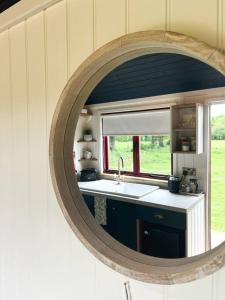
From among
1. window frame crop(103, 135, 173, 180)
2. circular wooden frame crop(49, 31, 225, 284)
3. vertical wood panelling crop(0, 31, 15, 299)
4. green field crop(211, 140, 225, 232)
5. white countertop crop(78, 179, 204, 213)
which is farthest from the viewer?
vertical wood panelling crop(0, 31, 15, 299)

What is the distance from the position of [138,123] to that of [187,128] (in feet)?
0.66

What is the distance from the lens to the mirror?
0.69m

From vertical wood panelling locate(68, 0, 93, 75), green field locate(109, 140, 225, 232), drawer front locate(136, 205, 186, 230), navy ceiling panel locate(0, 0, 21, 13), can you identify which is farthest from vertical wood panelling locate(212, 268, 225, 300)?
navy ceiling panel locate(0, 0, 21, 13)

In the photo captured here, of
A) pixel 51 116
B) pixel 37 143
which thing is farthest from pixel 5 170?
pixel 51 116

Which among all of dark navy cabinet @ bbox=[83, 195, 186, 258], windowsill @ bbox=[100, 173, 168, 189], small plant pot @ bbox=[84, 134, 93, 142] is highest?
small plant pot @ bbox=[84, 134, 93, 142]

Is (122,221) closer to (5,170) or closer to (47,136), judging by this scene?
(47,136)

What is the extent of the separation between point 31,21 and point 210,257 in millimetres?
1051

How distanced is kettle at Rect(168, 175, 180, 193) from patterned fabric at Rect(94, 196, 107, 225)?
0.30 meters

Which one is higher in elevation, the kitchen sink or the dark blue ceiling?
the dark blue ceiling

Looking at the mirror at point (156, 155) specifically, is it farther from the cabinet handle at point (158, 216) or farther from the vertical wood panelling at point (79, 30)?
the vertical wood panelling at point (79, 30)

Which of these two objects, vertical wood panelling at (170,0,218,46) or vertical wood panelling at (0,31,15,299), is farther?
vertical wood panelling at (0,31,15,299)

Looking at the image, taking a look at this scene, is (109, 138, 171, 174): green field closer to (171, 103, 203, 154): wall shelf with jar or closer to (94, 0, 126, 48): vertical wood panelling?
(171, 103, 203, 154): wall shelf with jar

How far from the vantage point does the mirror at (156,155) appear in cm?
69

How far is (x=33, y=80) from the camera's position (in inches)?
39.1
